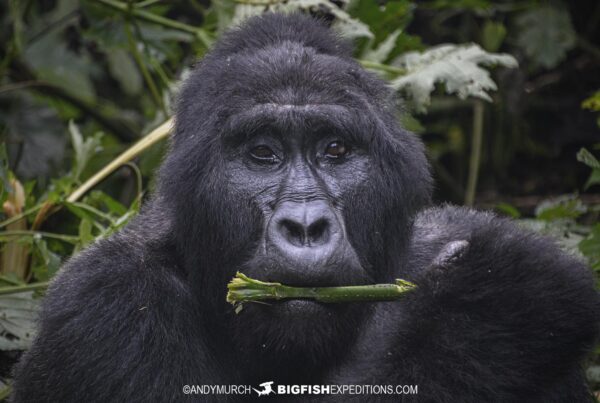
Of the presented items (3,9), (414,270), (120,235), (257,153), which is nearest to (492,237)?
(414,270)

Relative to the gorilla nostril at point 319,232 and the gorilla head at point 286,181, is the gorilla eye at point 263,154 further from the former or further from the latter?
the gorilla nostril at point 319,232

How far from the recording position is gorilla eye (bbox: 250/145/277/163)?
408 cm

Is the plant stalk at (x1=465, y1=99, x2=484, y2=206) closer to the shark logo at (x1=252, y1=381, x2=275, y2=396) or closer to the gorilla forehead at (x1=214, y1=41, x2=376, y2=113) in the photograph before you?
the gorilla forehead at (x1=214, y1=41, x2=376, y2=113)

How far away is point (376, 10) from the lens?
6516 millimetres

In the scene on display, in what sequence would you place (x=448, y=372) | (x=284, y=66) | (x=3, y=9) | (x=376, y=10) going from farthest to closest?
(x=3, y=9)
(x=376, y=10)
(x=284, y=66)
(x=448, y=372)

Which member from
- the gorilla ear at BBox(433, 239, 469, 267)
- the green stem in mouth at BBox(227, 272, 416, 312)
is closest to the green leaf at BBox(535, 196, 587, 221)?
the gorilla ear at BBox(433, 239, 469, 267)

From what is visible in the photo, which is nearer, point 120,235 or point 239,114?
point 239,114

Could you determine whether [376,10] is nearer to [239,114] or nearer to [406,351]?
[239,114]

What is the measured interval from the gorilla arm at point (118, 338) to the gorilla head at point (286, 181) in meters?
0.17

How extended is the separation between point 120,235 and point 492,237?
1.82m

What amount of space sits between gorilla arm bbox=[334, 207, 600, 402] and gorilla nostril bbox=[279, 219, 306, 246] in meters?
0.78

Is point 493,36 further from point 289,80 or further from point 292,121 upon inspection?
point 292,121

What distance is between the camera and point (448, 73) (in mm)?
5996

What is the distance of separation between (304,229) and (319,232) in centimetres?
7
